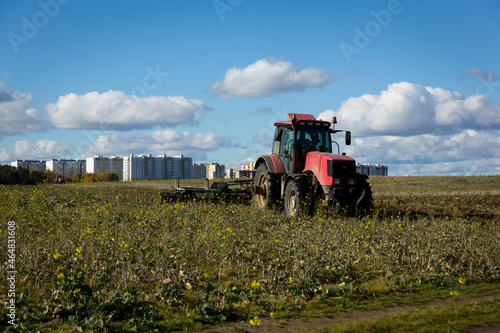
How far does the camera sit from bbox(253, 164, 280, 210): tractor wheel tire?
13.3m

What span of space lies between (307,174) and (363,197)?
1835 mm

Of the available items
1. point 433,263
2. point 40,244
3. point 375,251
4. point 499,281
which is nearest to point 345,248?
point 375,251

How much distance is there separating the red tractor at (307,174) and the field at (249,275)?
903mm

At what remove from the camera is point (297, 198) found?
1152cm

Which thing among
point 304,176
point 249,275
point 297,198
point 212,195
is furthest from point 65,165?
point 249,275

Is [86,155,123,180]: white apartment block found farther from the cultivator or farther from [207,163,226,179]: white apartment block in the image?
the cultivator

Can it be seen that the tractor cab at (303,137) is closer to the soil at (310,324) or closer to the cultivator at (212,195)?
the cultivator at (212,195)

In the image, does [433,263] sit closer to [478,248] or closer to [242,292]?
[478,248]

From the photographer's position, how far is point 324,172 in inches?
450

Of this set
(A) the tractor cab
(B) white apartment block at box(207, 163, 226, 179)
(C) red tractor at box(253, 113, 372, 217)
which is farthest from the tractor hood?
(B) white apartment block at box(207, 163, 226, 179)

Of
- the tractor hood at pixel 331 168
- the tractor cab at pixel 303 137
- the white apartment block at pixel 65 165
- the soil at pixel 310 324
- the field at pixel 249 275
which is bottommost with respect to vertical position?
the soil at pixel 310 324

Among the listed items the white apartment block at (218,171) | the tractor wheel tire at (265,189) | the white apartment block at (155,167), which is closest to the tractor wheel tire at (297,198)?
the tractor wheel tire at (265,189)

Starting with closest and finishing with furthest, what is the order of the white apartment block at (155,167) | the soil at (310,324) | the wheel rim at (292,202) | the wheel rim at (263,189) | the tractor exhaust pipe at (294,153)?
1. the soil at (310,324)
2. the wheel rim at (292,202)
3. the tractor exhaust pipe at (294,153)
4. the wheel rim at (263,189)
5. the white apartment block at (155,167)

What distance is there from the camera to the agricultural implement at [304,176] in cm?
1138
